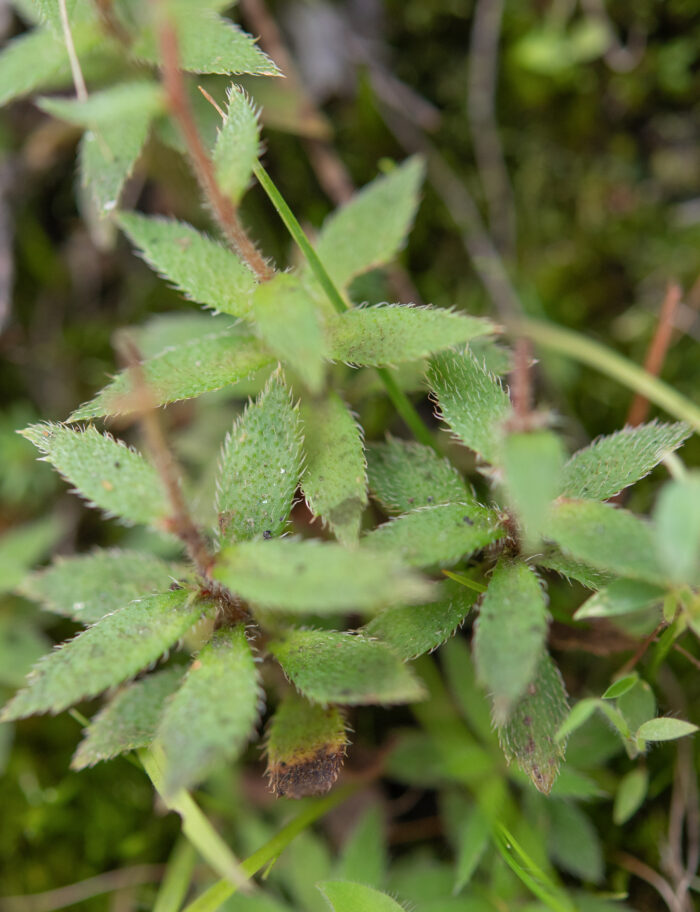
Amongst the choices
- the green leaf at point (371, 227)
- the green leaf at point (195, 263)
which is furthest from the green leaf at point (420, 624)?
the green leaf at point (371, 227)

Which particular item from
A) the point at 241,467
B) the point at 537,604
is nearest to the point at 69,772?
the point at 241,467

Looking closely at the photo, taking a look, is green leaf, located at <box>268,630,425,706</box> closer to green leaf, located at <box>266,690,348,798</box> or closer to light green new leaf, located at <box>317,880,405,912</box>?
green leaf, located at <box>266,690,348,798</box>

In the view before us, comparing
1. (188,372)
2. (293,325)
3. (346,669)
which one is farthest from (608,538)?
(188,372)

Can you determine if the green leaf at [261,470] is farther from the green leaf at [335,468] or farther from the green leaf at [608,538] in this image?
the green leaf at [608,538]

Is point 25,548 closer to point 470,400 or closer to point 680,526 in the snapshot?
point 470,400

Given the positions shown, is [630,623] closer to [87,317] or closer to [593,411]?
[593,411]

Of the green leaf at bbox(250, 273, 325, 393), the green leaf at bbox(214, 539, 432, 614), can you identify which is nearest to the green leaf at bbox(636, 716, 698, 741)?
the green leaf at bbox(214, 539, 432, 614)
